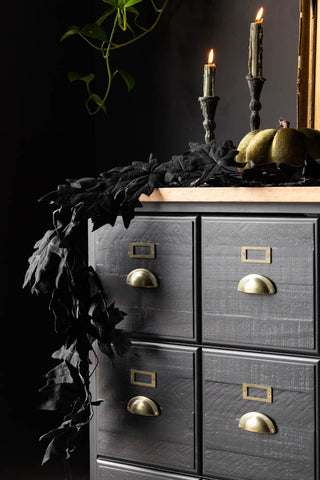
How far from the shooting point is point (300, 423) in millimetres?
1185

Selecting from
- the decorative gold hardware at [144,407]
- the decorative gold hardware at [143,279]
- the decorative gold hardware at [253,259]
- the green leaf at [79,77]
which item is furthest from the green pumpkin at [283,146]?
the green leaf at [79,77]

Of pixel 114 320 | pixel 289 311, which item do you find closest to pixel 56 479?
pixel 114 320

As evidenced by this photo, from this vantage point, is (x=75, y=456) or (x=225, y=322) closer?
(x=225, y=322)

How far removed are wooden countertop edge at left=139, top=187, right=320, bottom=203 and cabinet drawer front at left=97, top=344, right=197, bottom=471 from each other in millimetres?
302

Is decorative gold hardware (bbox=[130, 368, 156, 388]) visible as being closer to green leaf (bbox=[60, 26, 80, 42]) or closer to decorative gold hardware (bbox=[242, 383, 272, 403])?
decorative gold hardware (bbox=[242, 383, 272, 403])

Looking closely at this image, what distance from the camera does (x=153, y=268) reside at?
4.28 feet

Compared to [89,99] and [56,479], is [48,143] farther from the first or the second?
[56,479]

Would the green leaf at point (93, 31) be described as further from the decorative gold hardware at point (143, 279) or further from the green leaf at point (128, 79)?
the decorative gold hardware at point (143, 279)

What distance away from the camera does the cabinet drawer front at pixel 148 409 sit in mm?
1292

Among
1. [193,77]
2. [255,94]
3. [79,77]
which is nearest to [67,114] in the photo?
[79,77]

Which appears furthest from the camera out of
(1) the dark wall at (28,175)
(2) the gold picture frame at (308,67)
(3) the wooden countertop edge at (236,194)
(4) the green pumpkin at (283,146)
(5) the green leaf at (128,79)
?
(5) the green leaf at (128,79)

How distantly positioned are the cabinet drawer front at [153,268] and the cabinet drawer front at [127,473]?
0.95 feet

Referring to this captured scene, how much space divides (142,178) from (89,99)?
80cm

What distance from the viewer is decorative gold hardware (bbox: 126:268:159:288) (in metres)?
1.30
